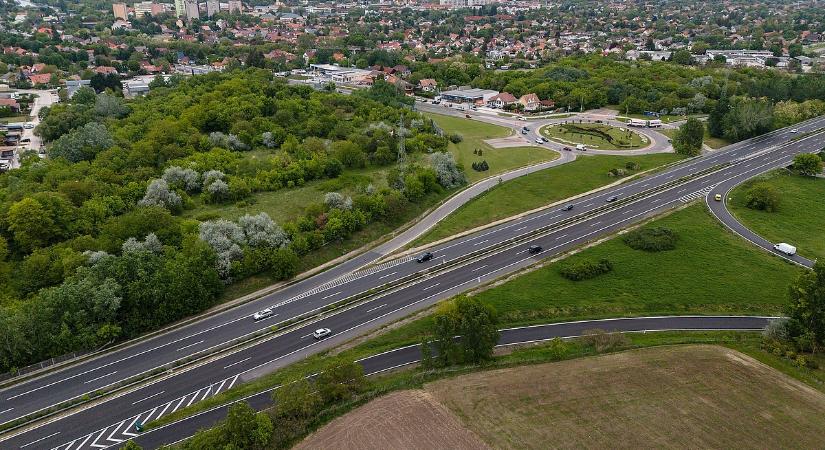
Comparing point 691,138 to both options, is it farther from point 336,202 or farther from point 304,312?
point 304,312

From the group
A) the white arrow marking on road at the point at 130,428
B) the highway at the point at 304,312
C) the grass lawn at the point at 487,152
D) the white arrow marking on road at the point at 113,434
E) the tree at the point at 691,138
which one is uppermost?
the tree at the point at 691,138

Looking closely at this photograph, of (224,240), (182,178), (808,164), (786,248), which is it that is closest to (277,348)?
(224,240)

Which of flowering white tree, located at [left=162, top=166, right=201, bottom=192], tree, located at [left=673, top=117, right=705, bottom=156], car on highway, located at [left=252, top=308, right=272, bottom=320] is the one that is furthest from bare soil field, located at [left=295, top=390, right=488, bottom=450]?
tree, located at [left=673, top=117, right=705, bottom=156]

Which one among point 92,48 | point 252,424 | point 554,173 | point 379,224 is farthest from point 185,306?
point 92,48

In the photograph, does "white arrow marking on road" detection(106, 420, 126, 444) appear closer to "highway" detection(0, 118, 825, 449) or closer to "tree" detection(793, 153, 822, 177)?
"highway" detection(0, 118, 825, 449)

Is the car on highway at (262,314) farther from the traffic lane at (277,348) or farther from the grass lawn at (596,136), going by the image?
the grass lawn at (596,136)

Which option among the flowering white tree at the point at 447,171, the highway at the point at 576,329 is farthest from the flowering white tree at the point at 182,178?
the highway at the point at 576,329
